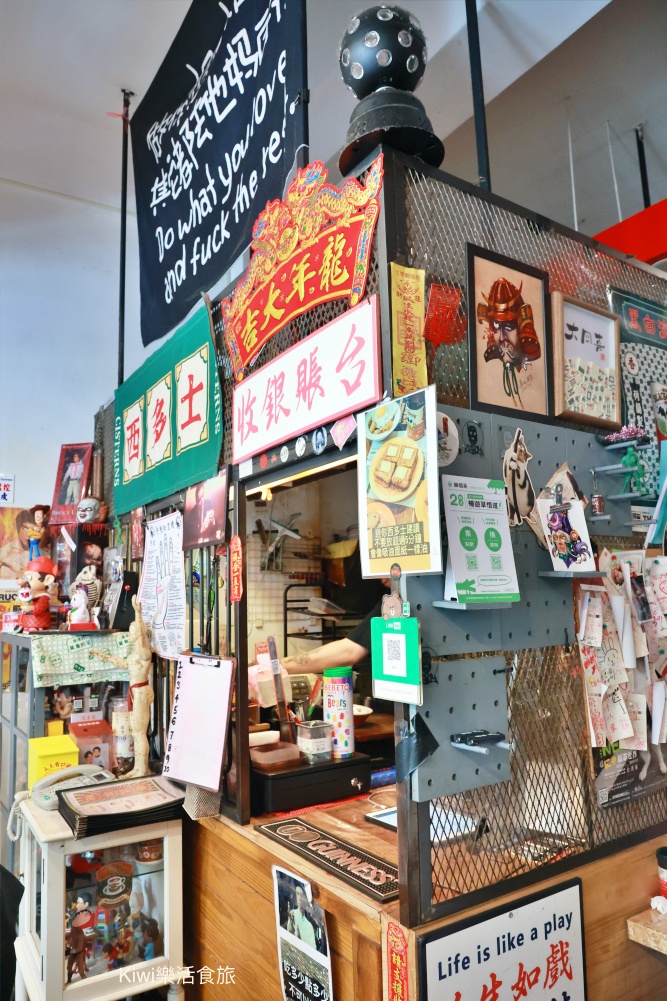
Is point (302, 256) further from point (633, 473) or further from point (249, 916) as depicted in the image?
point (249, 916)

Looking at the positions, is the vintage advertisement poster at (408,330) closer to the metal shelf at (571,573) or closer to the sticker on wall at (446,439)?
the sticker on wall at (446,439)

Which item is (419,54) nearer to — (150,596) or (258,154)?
(258,154)

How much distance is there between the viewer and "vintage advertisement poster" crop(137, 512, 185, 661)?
96.0 inches

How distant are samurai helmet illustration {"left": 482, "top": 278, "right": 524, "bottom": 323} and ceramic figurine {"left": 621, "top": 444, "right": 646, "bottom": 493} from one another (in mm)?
472

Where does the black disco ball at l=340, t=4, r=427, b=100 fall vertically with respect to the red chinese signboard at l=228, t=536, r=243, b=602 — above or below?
above

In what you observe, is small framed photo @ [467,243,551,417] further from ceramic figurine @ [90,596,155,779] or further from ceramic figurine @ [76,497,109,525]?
ceramic figurine @ [76,497,109,525]

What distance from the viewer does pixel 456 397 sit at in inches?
56.3

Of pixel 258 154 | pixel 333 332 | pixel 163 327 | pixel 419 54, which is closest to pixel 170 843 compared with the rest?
pixel 333 332

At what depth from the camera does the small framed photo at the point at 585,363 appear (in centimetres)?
162

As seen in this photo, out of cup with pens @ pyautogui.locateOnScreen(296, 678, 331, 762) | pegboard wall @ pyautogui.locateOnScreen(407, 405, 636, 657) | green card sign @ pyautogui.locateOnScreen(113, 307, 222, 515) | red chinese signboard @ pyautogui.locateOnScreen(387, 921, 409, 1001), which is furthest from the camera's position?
green card sign @ pyautogui.locateOnScreen(113, 307, 222, 515)

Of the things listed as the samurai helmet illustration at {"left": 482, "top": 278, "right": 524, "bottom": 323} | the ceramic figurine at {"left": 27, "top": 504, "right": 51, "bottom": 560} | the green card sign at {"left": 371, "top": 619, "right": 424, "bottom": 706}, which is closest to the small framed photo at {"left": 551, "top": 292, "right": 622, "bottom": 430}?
the samurai helmet illustration at {"left": 482, "top": 278, "right": 524, "bottom": 323}

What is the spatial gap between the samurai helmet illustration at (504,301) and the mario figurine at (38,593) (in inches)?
99.6

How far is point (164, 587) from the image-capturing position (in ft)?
8.41

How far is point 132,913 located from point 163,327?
207 centimetres
